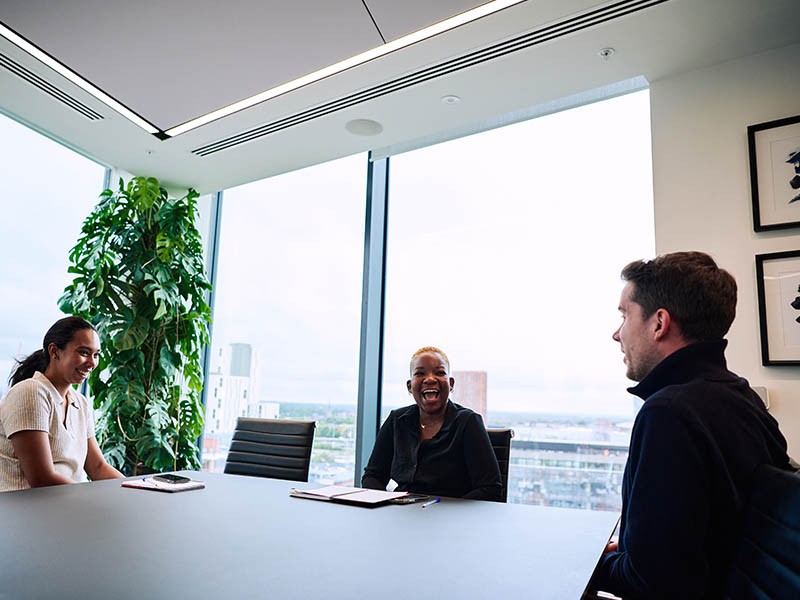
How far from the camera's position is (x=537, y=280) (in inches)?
147

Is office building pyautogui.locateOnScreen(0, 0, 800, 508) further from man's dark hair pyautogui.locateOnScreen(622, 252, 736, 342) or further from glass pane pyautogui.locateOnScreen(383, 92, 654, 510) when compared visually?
man's dark hair pyautogui.locateOnScreen(622, 252, 736, 342)

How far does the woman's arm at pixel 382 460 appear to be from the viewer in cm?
278

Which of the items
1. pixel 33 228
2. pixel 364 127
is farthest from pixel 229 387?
pixel 364 127

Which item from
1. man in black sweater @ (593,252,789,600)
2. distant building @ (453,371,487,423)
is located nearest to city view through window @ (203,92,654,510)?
distant building @ (453,371,487,423)

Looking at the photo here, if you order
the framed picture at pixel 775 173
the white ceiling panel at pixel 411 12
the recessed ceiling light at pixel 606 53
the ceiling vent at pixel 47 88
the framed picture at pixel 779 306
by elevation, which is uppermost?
the recessed ceiling light at pixel 606 53

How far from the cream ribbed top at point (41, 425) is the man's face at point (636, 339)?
2.24 metres

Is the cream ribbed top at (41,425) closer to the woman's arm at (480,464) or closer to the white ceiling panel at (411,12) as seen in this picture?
the woman's arm at (480,464)

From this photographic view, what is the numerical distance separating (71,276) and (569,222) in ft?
11.9

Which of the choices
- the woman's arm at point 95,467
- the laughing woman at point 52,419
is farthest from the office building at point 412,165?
the woman's arm at point 95,467

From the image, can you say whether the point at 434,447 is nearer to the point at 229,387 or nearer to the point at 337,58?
the point at 337,58

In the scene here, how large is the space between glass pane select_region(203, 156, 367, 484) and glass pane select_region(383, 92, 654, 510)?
402mm

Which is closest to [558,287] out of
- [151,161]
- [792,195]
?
[792,195]

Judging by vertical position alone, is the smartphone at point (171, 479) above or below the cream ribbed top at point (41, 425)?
below

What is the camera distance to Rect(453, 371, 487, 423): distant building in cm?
379
